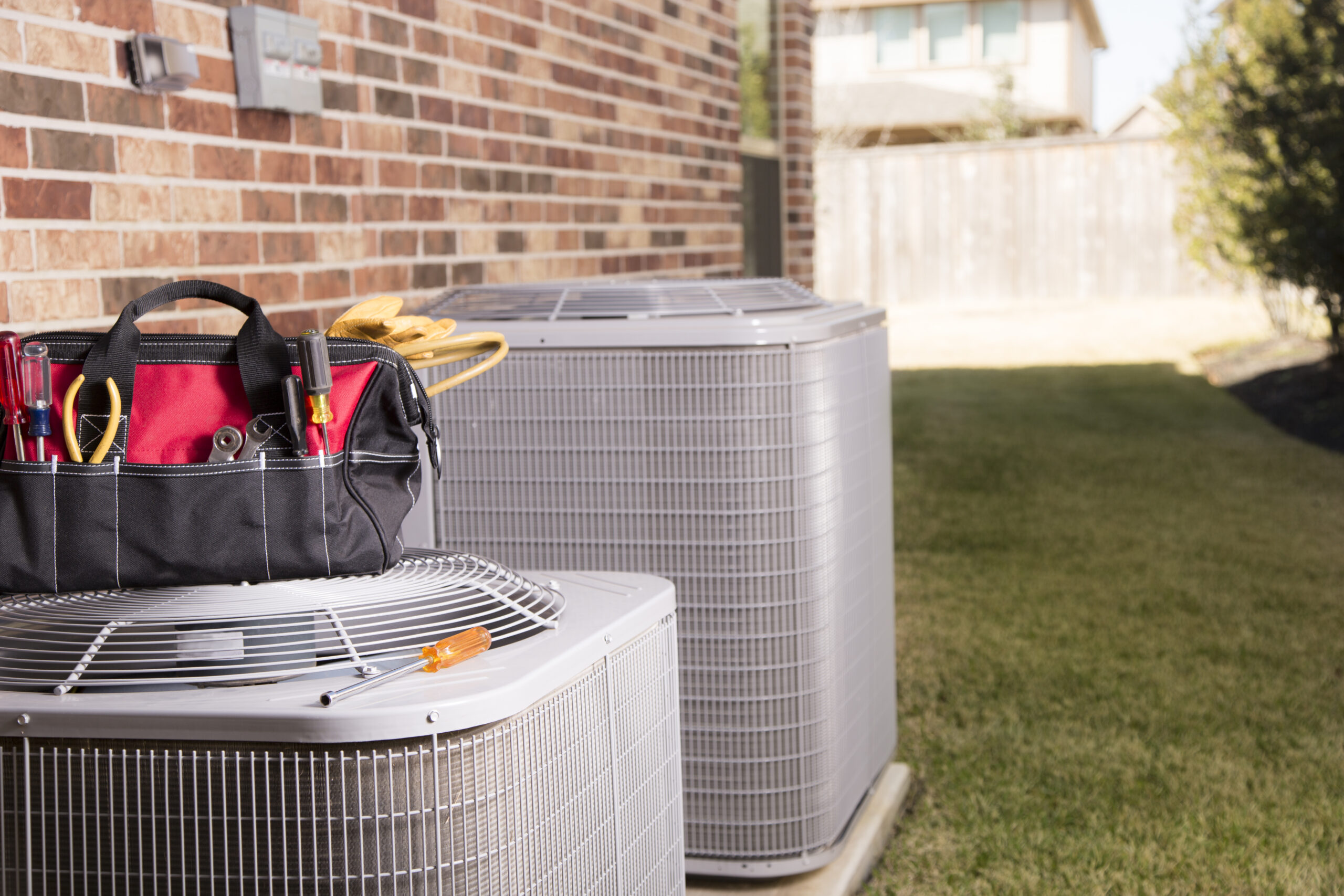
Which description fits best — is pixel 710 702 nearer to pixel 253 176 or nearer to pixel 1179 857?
pixel 1179 857

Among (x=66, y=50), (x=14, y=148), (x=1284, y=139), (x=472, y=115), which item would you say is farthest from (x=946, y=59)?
(x=14, y=148)

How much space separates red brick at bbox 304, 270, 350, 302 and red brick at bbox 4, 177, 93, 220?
1.91 feet

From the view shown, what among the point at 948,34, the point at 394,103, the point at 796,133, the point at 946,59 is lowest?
the point at 394,103

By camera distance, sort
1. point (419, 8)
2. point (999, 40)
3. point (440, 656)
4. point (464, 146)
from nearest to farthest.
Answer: point (440, 656)
point (419, 8)
point (464, 146)
point (999, 40)

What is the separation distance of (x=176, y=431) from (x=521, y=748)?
21.8 inches

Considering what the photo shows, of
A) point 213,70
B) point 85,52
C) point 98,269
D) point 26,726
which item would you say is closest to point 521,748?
point 26,726

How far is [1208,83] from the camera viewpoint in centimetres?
1130

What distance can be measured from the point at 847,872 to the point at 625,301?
120 centimetres

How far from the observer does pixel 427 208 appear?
10.2 feet

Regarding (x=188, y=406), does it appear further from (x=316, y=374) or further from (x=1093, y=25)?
→ (x=1093, y=25)

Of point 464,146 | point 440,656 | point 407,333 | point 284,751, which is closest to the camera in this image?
point 284,751

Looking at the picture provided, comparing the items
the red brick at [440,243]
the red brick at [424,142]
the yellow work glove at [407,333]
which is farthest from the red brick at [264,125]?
the yellow work glove at [407,333]

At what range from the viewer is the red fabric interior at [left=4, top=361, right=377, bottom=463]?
1483 mm

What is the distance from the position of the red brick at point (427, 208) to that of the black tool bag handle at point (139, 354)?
158 centimetres
